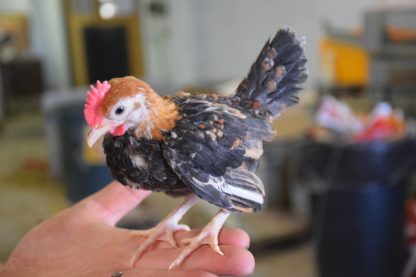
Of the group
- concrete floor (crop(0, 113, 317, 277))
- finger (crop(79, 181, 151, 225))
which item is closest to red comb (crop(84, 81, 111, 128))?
finger (crop(79, 181, 151, 225))

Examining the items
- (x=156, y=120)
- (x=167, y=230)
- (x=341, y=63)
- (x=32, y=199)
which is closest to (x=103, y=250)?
(x=167, y=230)

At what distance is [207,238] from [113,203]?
0.81 ft

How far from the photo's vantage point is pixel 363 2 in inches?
71.7

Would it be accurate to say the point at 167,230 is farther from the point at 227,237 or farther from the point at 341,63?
the point at 341,63

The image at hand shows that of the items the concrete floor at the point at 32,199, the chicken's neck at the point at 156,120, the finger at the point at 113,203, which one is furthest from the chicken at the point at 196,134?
the concrete floor at the point at 32,199

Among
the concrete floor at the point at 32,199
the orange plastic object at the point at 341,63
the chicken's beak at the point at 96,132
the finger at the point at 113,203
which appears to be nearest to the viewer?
the chicken's beak at the point at 96,132

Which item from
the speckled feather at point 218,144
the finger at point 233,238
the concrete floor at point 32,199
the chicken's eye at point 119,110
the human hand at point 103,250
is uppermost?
the chicken's eye at point 119,110

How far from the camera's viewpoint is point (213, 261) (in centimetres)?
50

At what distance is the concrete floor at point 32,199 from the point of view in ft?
5.08

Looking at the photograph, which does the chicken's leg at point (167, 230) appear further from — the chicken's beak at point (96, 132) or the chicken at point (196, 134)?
the chicken's beak at point (96, 132)

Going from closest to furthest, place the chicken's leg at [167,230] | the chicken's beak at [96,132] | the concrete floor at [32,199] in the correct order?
the chicken's beak at [96,132] → the chicken's leg at [167,230] → the concrete floor at [32,199]

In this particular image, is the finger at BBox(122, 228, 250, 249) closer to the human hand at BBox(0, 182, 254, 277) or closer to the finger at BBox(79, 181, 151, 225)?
the human hand at BBox(0, 182, 254, 277)

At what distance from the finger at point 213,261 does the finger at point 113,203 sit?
20cm

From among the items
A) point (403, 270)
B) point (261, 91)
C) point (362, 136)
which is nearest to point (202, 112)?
point (261, 91)
